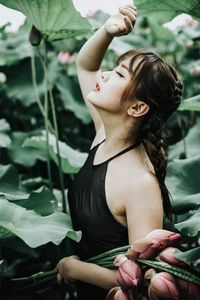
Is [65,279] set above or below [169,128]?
above

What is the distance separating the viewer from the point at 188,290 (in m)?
0.90

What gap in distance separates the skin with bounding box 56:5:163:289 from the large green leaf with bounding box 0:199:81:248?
0.25 ft

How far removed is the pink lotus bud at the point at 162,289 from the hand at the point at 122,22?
1.52ft

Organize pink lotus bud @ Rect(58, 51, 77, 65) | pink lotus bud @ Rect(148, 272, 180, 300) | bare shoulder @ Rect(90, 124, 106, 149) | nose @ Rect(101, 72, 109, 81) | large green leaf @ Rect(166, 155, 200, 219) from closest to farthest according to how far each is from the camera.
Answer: pink lotus bud @ Rect(148, 272, 180, 300) < nose @ Rect(101, 72, 109, 81) < bare shoulder @ Rect(90, 124, 106, 149) < large green leaf @ Rect(166, 155, 200, 219) < pink lotus bud @ Rect(58, 51, 77, 65)

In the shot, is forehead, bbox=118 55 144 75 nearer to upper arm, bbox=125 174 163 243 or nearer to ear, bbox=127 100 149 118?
ear, bbox=127 100 149 118

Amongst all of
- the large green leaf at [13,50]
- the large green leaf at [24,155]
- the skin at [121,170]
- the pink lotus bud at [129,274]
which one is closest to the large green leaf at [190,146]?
the large green leaf at [24,155]

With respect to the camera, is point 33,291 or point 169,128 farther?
point 169,128

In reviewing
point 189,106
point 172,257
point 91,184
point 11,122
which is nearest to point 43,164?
point 11,122

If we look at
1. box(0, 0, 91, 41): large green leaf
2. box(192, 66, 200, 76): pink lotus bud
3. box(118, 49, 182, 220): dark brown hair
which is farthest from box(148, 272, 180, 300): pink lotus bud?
box(192, 66, 200, 76): pink lotus bud

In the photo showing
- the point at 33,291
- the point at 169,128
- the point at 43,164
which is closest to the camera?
the point at 33,291

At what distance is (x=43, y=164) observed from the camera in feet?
7.39

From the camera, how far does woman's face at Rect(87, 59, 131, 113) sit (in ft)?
3.59

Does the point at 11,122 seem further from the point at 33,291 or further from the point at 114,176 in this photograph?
the point at 114,176

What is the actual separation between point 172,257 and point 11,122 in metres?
1.63
